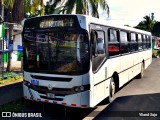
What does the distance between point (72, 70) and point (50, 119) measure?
1.56m

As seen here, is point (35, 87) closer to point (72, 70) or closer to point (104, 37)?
point (72, 70)

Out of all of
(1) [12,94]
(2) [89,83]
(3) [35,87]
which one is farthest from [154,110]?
(1) [12,94]

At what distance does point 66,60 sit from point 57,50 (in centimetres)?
40

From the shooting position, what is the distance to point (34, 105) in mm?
8648

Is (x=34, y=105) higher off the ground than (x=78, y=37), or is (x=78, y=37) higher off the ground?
(x=78, y=37)

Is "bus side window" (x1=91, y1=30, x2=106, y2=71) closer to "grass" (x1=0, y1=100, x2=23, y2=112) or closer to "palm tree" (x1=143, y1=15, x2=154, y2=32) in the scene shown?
"grass" (x1=0, y1=100, x2=23, y2=112)

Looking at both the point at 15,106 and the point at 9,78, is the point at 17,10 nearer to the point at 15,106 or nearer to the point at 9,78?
the point at 9,78

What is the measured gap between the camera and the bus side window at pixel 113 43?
8.95m

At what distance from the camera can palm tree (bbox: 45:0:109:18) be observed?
21438 millimetres

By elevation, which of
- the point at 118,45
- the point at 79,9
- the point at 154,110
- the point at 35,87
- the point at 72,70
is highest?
the point at 79,9

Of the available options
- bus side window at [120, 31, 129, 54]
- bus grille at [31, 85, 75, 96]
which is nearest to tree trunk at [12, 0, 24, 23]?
bus side window at [120, 31, 129, 54]

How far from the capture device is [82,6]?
70.2 feet

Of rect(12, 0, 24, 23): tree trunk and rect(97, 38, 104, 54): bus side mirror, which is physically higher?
rect(12, 0, 24, 23): tree trunk

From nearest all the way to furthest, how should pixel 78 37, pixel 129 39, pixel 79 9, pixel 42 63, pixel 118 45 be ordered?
pixel 78 37 → pixel 42 63 → pixel 118 45 → pixel 129 39 → pixel 79 9
